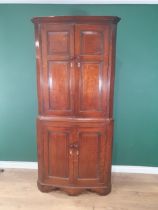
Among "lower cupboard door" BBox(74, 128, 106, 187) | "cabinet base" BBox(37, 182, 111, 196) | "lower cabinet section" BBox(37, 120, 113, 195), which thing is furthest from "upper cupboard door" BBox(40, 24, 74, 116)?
"cabinet base" BBox(37, 182, 111, 196)

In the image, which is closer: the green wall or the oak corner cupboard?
the oak corner cupboard

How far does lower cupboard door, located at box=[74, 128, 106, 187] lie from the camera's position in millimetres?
2211

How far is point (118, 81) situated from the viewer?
8.68 ft

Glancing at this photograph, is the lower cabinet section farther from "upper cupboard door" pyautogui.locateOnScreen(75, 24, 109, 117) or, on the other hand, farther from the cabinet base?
"upper cupboard door" pyautogui.locateOnScreen(75, 24, 109, 117)

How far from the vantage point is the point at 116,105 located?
107 inches

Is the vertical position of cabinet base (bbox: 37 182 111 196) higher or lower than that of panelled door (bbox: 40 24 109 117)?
lower

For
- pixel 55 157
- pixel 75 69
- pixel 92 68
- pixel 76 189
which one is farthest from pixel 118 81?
pixel 76 189

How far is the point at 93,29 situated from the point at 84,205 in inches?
71.4

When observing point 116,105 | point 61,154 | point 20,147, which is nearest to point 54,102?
point 61,154

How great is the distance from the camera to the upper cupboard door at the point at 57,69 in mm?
2051

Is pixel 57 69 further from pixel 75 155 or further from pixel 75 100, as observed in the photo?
pixel 75 155

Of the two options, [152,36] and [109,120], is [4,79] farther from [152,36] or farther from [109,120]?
[152,36]

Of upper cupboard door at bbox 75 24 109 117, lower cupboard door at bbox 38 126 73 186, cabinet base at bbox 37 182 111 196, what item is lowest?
cabinet base at bbox 37 182 111 196

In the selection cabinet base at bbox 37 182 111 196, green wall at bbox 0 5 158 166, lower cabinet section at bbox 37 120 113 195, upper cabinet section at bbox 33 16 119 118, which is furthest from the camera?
green wall at bbox 0 5 158 166
